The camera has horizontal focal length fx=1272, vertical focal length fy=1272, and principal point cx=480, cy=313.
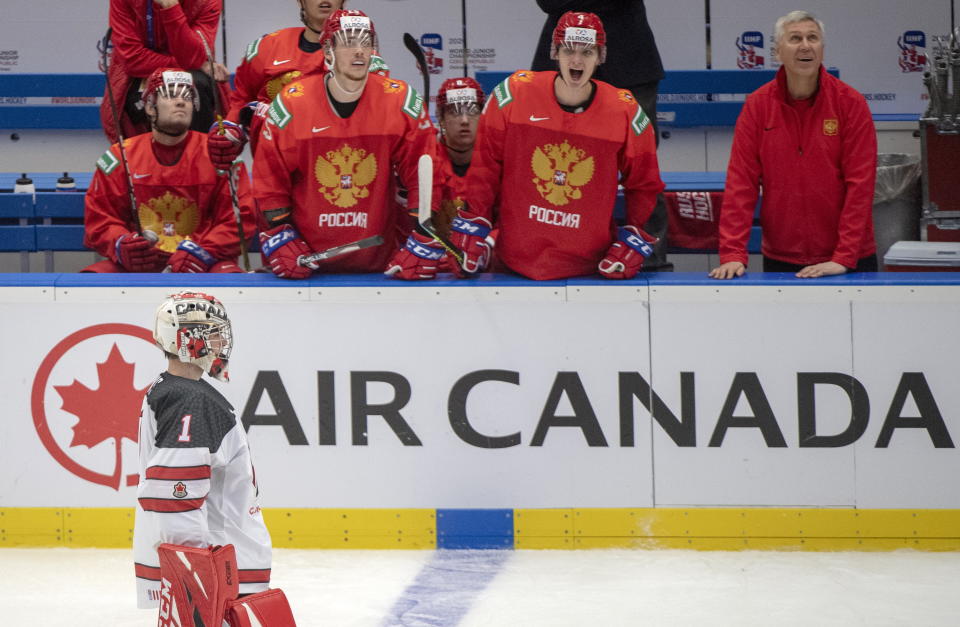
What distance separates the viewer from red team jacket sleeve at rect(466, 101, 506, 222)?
166 inches

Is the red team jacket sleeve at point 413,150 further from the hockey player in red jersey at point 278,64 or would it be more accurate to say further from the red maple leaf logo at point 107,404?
the red maple leaf logo at point 107,404

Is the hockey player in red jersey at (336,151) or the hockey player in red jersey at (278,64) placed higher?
the hockey player in red jersey at (278,64)

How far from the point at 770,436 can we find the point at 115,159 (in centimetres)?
262

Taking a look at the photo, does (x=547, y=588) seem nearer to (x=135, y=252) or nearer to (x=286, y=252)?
(x=286, y=252)

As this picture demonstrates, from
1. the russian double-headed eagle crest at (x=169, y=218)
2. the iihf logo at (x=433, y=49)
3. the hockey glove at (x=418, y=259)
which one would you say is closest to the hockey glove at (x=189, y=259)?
the russian double-headed eagle crest at (x=169, y=218)

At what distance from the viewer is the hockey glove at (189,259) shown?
4.61 m

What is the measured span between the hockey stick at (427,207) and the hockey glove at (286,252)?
1.31ft

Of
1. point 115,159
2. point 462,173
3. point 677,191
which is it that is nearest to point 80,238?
point 115,159

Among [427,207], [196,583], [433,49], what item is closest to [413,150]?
[427,207]

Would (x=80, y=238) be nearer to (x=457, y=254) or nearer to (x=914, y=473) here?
(x=457, y=254)

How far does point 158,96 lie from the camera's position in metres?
4.85

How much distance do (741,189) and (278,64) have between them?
71.8 inches


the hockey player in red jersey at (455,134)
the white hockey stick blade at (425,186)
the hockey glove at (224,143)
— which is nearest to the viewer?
the white hockey stick blade at (425,186)

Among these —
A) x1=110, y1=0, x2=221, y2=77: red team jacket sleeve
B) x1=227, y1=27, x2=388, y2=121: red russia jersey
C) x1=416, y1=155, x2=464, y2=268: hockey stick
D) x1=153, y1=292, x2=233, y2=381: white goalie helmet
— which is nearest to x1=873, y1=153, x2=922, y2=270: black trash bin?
x1=416, y1=155, x2=464, y2=268: hockey stick
